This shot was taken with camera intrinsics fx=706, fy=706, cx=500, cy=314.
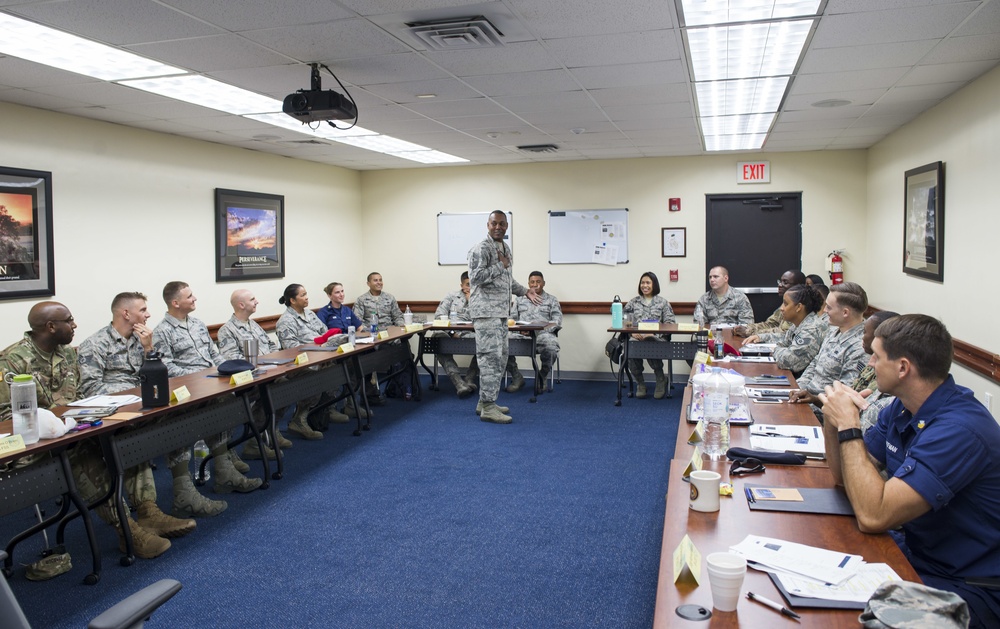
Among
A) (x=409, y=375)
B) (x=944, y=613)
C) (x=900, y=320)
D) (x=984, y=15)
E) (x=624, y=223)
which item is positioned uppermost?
(x=984, y=15)

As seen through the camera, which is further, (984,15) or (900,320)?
(984,15)

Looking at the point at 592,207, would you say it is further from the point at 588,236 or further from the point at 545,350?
the point at 545,350

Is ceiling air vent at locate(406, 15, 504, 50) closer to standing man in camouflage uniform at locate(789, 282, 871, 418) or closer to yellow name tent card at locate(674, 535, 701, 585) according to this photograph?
standing man in camouflage uniform at locate(789, 282, 871, 418)

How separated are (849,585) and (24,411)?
10.3 ft

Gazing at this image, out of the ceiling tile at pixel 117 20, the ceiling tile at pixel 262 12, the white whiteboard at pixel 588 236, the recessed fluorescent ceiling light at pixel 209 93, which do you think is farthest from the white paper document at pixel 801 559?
the white whiteboard at pixel 588 236

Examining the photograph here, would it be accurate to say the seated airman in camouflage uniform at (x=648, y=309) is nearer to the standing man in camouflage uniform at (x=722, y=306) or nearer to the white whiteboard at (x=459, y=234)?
the standing man in camouflage uniform at (x=722, y=306)

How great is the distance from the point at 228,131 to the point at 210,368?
6.81ft

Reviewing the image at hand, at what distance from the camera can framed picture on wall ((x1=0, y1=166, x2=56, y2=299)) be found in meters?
4.52

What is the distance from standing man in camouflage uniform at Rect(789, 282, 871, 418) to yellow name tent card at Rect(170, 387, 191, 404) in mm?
3105

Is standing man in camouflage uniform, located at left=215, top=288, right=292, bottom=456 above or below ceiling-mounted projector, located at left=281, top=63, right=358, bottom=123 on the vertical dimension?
below

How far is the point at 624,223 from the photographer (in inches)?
314

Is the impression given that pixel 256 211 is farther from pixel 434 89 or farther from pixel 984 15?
pixel 984 15

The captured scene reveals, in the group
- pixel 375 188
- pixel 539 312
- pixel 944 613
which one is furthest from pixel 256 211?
pixel 944 613

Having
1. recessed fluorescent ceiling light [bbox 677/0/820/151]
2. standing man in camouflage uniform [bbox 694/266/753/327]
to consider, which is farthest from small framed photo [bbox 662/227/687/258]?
recessed fluorescent ceiling light [bbox 677/0/820/151]
